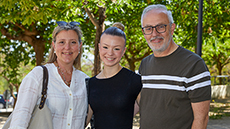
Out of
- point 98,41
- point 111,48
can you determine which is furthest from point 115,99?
point 98,41

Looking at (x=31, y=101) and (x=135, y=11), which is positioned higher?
(x=135, y=11)

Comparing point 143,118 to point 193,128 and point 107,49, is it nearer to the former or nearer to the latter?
point 193,128

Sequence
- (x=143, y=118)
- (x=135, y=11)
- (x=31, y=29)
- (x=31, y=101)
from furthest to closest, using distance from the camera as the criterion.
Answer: (x=31, y=29), (x=135, y=11), (x=143, y=118), (x=31, y=101)

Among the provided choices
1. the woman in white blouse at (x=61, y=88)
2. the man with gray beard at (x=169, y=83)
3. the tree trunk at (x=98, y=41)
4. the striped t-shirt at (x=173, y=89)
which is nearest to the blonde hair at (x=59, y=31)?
the woman in white blouse at (x=61, y=88)

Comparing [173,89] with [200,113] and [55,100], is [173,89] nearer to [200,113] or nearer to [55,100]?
[200,113]

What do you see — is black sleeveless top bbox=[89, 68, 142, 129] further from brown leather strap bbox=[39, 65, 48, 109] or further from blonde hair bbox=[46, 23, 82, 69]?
brown leather strap bbox=[39, 65, 48, 109]

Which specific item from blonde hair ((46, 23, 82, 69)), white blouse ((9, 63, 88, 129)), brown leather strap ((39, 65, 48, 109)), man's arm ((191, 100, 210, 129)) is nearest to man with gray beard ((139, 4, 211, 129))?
man's arm ((191, 100, 210, 129))

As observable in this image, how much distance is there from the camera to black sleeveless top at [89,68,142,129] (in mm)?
2771

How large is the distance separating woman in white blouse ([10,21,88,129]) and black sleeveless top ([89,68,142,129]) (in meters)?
0.16

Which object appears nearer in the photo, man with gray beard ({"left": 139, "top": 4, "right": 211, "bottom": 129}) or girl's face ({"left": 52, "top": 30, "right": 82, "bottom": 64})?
man with gray beard ({"left": 139, "top": 4, "right": 211, "bottom": 129})

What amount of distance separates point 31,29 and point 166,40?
11.4 meters

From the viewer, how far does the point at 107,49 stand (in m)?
2.84

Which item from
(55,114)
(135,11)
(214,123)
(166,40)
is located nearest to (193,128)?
(166,40)

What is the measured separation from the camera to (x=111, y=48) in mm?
2818
